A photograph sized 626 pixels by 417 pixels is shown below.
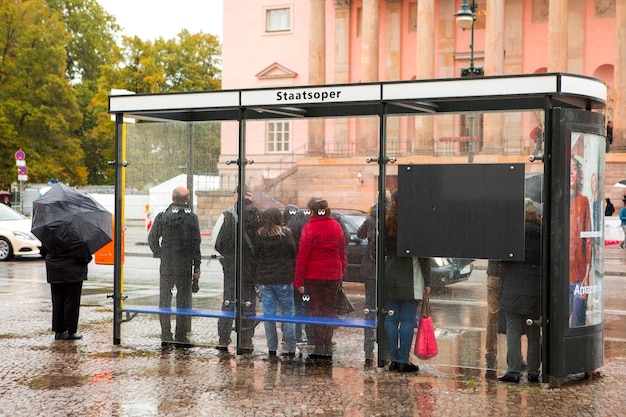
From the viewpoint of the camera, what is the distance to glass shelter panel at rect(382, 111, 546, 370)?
954cm

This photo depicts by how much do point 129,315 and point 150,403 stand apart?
3.35m

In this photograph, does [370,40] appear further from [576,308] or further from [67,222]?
[576,308]

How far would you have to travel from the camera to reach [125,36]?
6612 centimetres

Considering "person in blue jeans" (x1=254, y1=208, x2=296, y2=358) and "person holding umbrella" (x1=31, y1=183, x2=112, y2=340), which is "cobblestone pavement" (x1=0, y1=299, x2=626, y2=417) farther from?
"person holding umbrella" (x1=31, y1=183, x2=112, y2=340)

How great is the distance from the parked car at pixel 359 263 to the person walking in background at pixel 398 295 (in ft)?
0.40

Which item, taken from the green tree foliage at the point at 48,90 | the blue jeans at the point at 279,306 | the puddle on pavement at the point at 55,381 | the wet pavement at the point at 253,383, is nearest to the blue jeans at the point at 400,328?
the wet pavement at the point at 253,383

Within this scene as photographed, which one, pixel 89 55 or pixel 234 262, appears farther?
pixel 89 55

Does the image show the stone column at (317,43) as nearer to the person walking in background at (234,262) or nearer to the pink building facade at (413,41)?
the pink building facade at (413,41)

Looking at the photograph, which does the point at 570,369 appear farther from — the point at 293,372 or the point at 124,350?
the point at 124,350

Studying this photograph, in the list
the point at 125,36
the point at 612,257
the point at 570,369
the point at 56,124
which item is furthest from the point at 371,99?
the point at 125,36

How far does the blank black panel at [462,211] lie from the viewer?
31.4 feet

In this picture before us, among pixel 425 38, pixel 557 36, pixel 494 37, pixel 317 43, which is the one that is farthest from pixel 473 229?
pixel 317 43

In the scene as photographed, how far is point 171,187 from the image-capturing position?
11.5 meters

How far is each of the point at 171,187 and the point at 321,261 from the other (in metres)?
2.16
